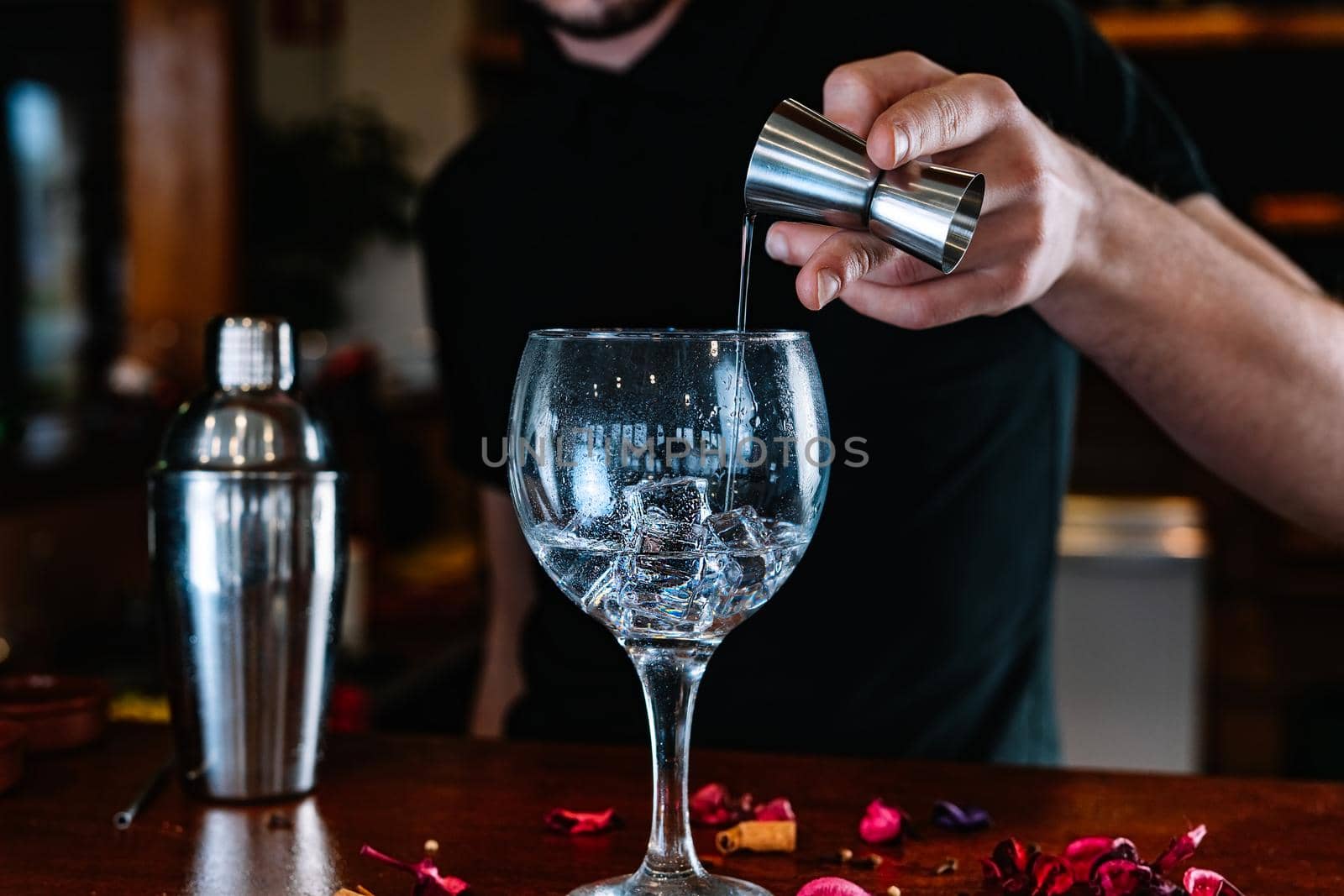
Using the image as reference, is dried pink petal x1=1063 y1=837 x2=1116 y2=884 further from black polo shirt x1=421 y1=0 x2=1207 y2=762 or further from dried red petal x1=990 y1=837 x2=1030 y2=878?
black polo shirt x1=421 y1=0 x2=1207 y2=762

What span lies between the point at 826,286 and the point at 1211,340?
0.53 metres

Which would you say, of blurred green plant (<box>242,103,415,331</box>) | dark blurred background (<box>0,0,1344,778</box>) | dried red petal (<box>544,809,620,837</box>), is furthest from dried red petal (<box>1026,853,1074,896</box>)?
blurred green plant (<box>242,103,415,331</box>)

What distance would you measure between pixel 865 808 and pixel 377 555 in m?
3.37

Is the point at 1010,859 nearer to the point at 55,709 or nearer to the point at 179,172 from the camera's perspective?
the point at 55,709

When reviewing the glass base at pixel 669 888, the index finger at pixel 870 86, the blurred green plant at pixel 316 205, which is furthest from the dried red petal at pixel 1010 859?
the blurred green plant at pixel 316 205

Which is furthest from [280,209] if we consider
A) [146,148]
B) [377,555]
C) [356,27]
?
[377,555]

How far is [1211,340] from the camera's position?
3.88 ft

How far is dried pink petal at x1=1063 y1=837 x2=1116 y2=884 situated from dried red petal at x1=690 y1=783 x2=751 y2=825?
Answer: 0.66 ft

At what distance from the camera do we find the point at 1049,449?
1.50 meters

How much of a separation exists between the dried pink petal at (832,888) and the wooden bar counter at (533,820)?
3cm

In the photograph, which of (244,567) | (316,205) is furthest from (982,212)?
(316,205)

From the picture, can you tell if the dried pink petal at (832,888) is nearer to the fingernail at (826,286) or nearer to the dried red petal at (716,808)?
the dried red petal at (716,808)

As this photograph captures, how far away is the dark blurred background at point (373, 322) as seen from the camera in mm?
3197

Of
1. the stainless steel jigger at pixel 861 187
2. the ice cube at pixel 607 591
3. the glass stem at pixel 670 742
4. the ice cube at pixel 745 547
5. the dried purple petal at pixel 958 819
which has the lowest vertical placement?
the dried purple petal at pixel 958 819
